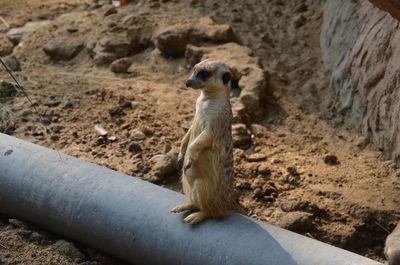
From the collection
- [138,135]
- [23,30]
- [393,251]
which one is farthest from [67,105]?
[393,251]

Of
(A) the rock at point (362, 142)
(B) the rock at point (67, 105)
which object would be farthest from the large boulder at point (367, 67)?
(B) the rock at point (67, 105)

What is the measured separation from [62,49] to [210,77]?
2.97 metres

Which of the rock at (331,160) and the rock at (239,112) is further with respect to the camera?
the rock at (239,112)

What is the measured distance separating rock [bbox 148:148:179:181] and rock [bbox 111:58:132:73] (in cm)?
147

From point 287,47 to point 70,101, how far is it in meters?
1.69

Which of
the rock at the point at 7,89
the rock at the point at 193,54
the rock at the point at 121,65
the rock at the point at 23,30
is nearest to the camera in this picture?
the rock at the point at 7,89

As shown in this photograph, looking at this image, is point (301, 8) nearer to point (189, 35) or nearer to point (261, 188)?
point (189, 35)

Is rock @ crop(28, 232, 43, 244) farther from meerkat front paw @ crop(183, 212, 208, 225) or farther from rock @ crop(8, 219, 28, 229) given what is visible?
meerkat front paw @ crop(183, 212, 208, 225)

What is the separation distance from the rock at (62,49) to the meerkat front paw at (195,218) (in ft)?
9.89

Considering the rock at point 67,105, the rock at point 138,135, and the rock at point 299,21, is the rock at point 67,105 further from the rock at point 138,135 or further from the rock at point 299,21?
the rock at point 299,21

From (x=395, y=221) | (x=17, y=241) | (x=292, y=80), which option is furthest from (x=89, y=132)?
(x=395, y=221)

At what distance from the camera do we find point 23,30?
6.34 m

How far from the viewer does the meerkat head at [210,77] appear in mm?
2986

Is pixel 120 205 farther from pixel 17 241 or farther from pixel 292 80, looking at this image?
pixel 292 80
